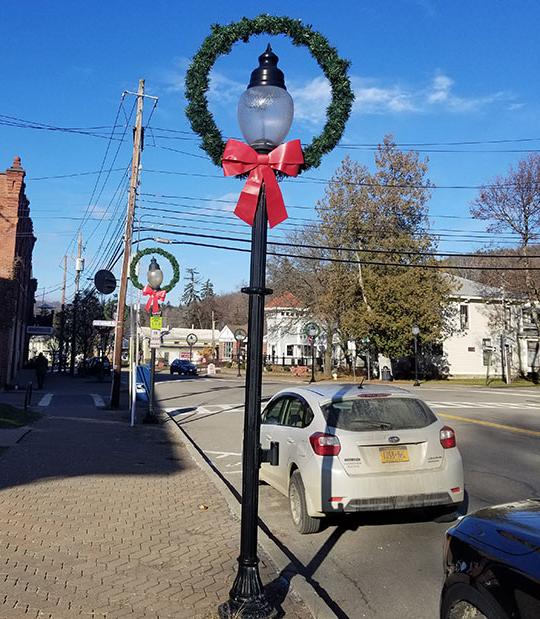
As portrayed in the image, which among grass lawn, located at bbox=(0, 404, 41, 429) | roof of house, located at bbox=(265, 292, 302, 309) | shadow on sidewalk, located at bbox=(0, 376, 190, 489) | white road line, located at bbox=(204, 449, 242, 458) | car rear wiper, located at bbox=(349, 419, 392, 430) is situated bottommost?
white road line, located at bbox=(204, 449, 242, 458)

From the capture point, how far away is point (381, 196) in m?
41.4

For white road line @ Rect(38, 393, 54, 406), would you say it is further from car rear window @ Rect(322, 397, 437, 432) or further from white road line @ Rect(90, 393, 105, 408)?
car rear window @ Rect(322, 397, 437, 432)

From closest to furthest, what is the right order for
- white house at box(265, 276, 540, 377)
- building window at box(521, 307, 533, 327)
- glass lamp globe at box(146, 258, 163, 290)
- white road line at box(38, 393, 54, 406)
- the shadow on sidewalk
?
the shadow on sidewalk → glass lamp globe at box(146, 258, 163, 290) → white road line at box(38, 393, 54, 406) → building window at box(521, 307, 533, 327) → white house at box(265, 276, 540, 377)

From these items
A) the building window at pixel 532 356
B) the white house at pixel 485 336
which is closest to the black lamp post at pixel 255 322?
the white house at pixel 485 336

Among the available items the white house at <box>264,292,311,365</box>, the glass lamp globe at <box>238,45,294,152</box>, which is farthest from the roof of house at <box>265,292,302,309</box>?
the glass lamp globe at <box>238,45,294,152</box>

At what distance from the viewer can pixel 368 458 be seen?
5.83 metres

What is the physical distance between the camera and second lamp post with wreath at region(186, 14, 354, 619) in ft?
12.5

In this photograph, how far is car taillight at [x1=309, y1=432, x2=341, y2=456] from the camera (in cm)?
586

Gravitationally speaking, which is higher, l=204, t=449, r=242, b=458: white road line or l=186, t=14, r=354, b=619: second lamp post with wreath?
l=186, t=14, r=354, b=619: second lamp post with wreath

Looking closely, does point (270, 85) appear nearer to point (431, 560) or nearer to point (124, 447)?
point (431, 560)

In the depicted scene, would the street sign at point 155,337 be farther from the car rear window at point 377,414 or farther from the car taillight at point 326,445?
the car taillight at point 326,445

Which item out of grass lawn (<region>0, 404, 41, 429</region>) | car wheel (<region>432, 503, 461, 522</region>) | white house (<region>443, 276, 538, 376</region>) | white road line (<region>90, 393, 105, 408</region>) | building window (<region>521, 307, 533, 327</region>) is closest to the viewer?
car wheel (<region>432, 503, 461, 522</region>)

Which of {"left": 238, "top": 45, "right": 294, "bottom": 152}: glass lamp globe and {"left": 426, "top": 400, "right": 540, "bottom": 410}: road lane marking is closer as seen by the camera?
{"left": 238, "top": 45, "right": 294, "bottom": 152}: glass lamp globe

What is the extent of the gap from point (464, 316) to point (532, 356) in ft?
23.9
